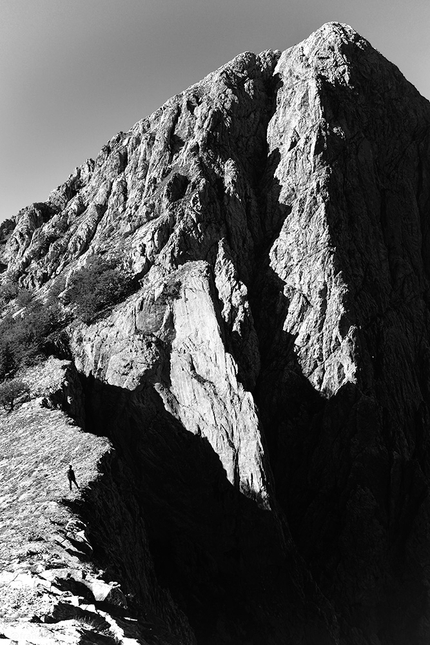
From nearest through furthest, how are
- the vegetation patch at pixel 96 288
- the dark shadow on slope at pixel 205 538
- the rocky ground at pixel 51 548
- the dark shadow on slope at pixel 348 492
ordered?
the rocky ground at pixel 51 548 < the dark shadow on slope at pixel 205 538 < the dark shadow on slope at pixel 348 492 < the vegetation patch at pixel 96 288

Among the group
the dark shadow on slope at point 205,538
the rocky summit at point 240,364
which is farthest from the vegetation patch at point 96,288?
the dark shadow on slope at point 205,538

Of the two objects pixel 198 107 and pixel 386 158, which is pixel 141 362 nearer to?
pixel 198 107

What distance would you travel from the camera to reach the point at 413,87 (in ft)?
156

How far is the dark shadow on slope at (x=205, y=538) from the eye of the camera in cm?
2305

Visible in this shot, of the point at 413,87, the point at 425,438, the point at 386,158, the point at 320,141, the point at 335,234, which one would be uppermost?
the point at 413,87

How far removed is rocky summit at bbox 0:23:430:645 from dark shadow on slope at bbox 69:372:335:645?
0.10 m

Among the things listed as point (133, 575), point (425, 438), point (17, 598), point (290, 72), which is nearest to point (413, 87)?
point (290, 72)

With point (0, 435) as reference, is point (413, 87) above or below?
above

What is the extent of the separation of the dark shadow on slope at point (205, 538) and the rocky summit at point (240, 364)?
101 mm

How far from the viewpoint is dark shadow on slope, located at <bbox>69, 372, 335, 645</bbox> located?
23.0 metres

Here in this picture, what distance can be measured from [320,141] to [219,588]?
1203 inches

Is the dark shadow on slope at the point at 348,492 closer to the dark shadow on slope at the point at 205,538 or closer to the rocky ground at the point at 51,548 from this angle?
the dark shadow on slope at the point at 205,538

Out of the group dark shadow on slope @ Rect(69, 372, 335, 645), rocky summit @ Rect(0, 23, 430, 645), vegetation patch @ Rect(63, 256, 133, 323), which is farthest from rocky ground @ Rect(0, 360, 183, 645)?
vegetation patch @ Rect(63, 256, 133, 323)

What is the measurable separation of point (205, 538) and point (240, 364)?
980cm
